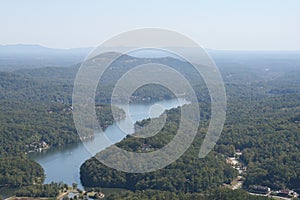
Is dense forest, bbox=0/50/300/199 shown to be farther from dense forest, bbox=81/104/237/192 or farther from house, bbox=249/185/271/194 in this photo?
house, bbox=249/185/271/194

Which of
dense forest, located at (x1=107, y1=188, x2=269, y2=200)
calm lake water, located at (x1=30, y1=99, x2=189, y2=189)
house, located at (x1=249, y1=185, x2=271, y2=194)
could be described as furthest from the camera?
calm lake water, located at (x1=30, y1=99, x2=189, y2=189)

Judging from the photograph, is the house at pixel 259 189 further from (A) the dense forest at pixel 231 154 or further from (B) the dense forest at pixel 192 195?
(B) the dense forest at pixel 192 195

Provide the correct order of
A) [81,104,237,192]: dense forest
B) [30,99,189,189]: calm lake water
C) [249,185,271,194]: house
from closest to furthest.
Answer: [249,185,271,194]: house
[81,104,237,192]: dense forest
[30,99,189,189]: calm lake water

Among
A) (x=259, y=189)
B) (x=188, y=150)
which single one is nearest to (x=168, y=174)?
(x=188, y=150)

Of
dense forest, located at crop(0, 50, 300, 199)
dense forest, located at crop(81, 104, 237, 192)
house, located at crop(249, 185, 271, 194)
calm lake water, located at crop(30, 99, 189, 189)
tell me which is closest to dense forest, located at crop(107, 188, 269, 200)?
dense forest, located at crop(0, 50, 300, 199)

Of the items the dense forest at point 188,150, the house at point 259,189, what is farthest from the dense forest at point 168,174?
the house at point 259,189

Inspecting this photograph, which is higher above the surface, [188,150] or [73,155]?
[188,150]

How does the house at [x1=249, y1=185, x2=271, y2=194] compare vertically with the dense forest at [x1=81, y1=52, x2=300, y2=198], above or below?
below

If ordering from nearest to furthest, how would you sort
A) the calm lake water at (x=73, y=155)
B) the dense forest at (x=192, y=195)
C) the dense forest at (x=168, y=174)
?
the dense forest at (x=192, y=195), the dense forest at (x=168, y=174), the calm lake water at (x=73, y=155)

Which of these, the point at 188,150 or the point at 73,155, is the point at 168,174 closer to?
the point at 188,150

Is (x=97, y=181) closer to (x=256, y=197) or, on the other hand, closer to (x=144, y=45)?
(x=256, y=197)

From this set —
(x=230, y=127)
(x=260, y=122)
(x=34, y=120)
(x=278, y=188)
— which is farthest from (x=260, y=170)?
(x=34, y=120)
